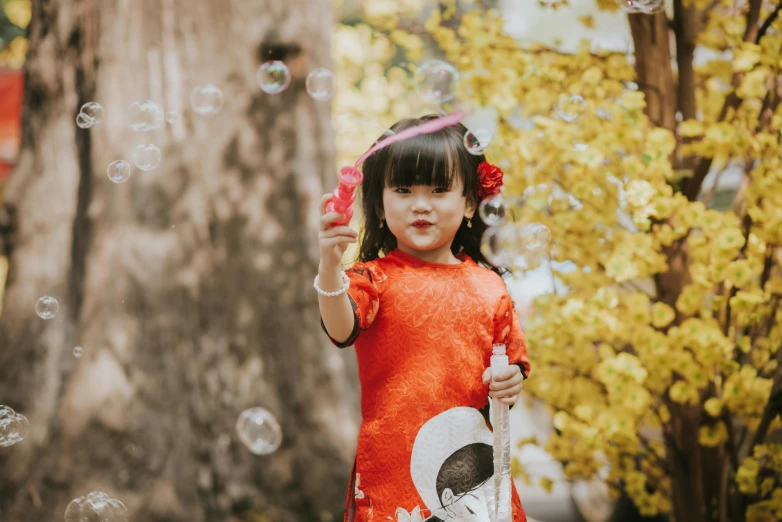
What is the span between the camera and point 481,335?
5.86 ft

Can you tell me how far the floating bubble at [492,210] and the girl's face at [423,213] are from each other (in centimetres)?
17

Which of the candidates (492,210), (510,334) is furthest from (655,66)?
(510,334)

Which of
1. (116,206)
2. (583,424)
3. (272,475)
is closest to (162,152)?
(116,206)

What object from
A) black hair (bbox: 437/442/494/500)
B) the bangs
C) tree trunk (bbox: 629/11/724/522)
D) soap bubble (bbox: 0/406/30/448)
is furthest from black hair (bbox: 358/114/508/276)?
soap bubble (bbox: 0/406/30/448)

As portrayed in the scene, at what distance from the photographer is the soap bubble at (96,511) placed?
3006 mm

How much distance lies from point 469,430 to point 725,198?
16.5ft

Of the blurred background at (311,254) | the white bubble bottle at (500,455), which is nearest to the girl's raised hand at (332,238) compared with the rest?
the white bubble bottle at (500,455)

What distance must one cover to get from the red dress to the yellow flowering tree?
111 cm

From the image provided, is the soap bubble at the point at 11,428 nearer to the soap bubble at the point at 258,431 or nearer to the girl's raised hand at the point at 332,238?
the soap bubble at the point at 258,431

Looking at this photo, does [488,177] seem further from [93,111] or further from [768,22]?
[93,111]

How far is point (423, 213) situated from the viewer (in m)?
1.76

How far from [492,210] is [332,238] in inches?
22.5

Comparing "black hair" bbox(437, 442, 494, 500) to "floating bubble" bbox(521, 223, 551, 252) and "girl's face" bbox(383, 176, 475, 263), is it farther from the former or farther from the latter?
"floating bubble" bbox(521, 223, 551, 252)

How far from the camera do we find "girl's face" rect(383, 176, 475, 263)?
5.78 feet
